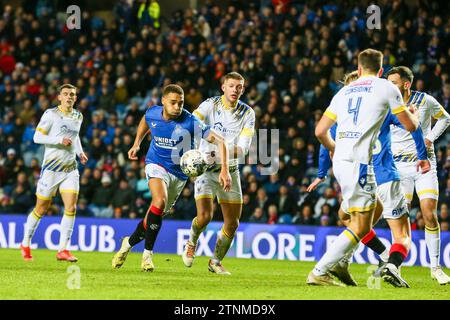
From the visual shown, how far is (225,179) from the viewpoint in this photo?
10602 millimetres

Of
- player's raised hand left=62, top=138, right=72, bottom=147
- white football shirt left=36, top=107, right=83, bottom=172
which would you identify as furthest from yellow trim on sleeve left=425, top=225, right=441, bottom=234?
white football shirt left=36, top=107, right=83, bottom=172

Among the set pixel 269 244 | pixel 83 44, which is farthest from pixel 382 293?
pixel 83 44

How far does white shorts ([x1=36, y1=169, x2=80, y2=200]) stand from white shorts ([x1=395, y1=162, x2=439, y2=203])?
4.86 metres

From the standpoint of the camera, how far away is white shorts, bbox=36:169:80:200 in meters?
13.4

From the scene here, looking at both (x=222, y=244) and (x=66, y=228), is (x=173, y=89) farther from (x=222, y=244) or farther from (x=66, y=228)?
(x=66, y=228)

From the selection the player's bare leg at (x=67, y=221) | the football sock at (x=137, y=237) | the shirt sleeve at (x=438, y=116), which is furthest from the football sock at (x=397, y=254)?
the player's bare leg at (x=67, y=221)

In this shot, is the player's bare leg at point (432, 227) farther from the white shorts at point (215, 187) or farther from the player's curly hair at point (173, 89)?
the player's curly hair at point (173, 89)

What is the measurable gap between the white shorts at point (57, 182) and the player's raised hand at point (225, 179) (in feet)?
11.4

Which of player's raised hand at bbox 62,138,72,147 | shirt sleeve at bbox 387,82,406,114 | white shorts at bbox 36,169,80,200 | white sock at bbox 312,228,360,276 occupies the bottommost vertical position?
white sock at bbox 312,228,360,276

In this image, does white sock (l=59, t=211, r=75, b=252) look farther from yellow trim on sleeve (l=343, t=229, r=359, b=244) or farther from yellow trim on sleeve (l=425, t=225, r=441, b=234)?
yellow trim on sleeve (l=343, t=229, r=359, b=244)

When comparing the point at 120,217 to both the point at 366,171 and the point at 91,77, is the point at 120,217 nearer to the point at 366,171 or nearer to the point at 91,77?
the point at 91,77

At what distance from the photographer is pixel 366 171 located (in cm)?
863

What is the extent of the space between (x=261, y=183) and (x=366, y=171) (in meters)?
9.27
